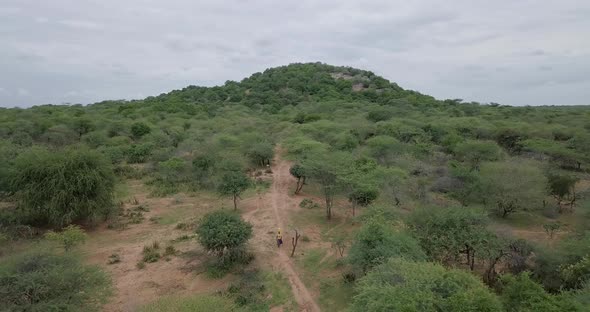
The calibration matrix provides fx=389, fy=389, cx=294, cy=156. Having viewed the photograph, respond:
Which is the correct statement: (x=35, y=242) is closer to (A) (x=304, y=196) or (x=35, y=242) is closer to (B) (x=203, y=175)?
(B) (x=203, y=175)

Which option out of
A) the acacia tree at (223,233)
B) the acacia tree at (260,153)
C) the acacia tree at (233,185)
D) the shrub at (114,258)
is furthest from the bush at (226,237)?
the acacia tree at (260,153)

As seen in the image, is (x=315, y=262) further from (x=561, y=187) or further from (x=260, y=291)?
(x=561, y=187)

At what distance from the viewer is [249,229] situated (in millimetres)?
19625

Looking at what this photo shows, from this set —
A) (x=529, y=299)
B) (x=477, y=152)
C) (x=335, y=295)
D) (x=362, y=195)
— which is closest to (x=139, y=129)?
(x=362, y=195)

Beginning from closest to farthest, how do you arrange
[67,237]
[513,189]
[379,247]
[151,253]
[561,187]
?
1. [379,247]
2. [67,237]
3. [151,253]
4. [513,189]
5. [561,187]

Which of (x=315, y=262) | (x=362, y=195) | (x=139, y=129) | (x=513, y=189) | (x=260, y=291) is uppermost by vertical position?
(x=139, y=129)

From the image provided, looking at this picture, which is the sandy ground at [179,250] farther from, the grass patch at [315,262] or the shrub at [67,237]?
the shrub at [67,237]

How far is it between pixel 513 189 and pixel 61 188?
2808 centimetres

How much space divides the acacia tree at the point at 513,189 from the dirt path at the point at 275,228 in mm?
13519

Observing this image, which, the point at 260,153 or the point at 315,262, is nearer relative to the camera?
the point at 315,262

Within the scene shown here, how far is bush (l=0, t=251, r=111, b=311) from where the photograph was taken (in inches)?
501

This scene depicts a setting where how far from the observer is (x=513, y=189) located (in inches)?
992

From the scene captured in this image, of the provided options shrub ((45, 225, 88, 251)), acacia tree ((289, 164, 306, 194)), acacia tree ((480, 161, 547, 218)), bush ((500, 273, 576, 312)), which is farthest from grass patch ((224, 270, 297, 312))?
acacia tree ((480, 161, 547, 218))

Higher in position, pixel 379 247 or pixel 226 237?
pixel 379 247
